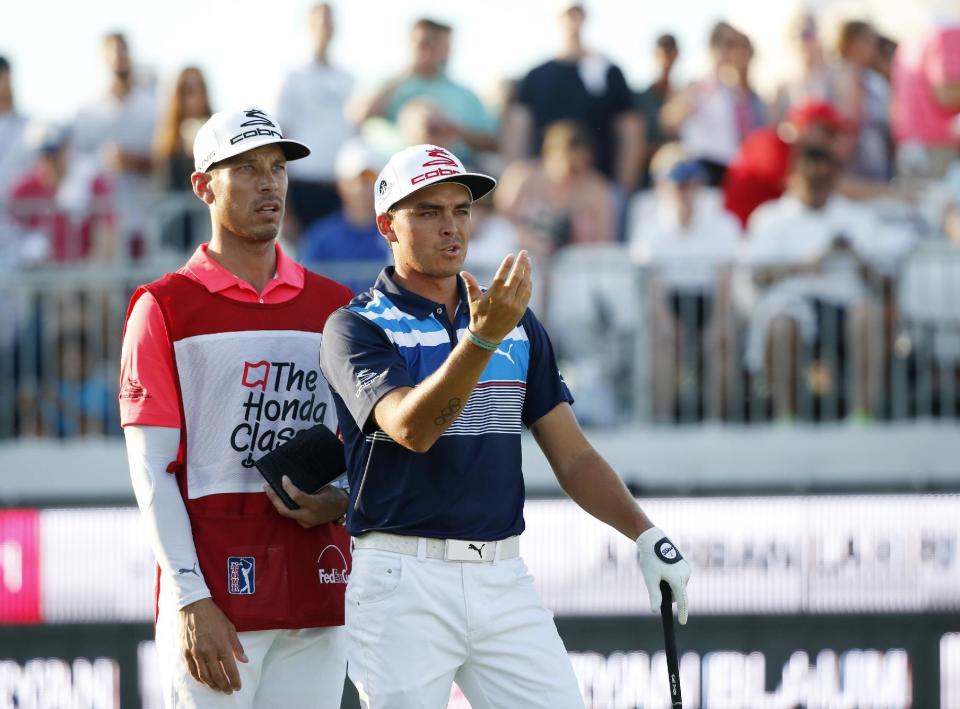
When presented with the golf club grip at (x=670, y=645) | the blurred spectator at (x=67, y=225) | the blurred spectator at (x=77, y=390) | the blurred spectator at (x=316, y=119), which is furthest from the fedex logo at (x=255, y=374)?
the blurred spectator at (x=316, y=119)

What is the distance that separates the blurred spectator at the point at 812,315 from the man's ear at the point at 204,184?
5363mm

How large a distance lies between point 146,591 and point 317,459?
4323mm

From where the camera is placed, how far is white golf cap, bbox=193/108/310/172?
470cm

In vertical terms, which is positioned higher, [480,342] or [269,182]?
[269,182]

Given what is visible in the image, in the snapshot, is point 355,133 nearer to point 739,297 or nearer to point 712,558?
point 739,297

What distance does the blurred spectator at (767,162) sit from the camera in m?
10.3

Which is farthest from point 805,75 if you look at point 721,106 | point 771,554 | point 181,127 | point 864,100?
point 181,127

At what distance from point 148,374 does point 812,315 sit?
5879 millimetres

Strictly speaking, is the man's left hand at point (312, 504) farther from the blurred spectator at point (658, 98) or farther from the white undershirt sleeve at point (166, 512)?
the blurred spectator at point (658, 98)

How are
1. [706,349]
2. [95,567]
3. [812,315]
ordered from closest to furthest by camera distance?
[95,567] → [812,315] → [706,349]

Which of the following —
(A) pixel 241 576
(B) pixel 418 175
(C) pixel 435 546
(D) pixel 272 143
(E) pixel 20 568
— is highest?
(D) pixel 272 143

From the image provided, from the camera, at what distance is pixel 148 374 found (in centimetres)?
457

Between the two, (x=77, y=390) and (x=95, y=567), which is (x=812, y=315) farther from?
(x=77, y=390)

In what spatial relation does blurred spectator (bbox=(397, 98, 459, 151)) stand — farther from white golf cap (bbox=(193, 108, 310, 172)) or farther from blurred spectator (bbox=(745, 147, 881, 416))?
white golf cap (bbox=(193, 108, 310, 172))
